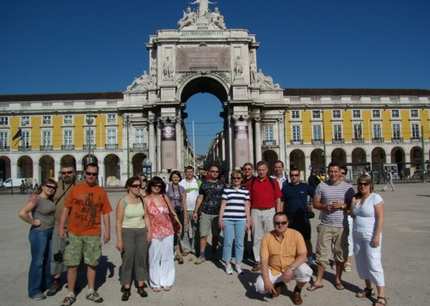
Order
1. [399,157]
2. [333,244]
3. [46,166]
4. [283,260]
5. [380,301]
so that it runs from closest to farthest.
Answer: [380,301] < [283,260] < [333,244] < [46,166] < [399,157]

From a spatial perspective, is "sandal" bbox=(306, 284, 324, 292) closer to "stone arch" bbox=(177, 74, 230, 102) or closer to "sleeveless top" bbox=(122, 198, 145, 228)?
"sleeveless top" bbox=(122, 198, 145, 228)

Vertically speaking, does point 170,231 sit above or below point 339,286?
above

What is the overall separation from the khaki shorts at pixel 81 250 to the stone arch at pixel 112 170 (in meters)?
46.1

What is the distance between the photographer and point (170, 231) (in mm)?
6629

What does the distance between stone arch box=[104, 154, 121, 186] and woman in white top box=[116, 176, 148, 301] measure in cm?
4592

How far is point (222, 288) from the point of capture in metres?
6.33

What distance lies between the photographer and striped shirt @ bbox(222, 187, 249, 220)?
7.32 m

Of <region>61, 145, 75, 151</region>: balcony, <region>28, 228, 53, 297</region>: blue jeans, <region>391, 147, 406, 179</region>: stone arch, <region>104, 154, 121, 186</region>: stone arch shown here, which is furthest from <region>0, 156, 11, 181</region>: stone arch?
<region>28, 228, 53, 297</region>: blue jeans

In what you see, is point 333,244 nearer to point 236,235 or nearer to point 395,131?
point 236,235

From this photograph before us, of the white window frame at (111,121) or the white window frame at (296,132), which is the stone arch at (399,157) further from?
the white window frame at (111,121)

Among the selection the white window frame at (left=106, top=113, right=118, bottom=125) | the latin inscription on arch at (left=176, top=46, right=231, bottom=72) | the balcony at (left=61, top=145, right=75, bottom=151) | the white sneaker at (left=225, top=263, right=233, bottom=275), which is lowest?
the white sneaker at (left=225, top=263, right=233, bottom=275)

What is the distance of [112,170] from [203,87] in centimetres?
1675

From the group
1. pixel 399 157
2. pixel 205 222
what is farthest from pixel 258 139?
pixel 205 222

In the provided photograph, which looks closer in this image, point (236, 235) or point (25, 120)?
point (236, 235)
